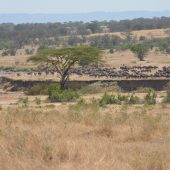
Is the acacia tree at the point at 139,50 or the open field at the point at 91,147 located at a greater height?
the open field at the point at 91,147

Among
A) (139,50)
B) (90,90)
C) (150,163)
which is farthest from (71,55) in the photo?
(150,163)

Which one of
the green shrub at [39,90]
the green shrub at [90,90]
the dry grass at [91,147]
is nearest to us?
the dry grass at [91,147]

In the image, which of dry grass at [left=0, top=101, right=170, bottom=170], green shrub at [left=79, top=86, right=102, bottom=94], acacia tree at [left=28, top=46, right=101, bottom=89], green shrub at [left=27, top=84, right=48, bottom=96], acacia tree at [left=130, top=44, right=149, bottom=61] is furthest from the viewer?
acacia tree at [left=130, top=44, right=149, bottom=61]

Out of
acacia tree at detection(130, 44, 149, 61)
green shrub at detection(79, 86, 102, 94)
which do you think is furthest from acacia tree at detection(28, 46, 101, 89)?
acacia tree at detection(130, 44, 149, 61)

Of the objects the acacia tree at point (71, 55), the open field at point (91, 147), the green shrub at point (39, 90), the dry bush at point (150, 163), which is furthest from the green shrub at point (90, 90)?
the dry bush at point (150, 163)

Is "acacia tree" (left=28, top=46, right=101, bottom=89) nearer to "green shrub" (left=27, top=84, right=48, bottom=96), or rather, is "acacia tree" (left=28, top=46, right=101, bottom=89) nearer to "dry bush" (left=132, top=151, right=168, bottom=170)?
"green shrub" (left=27, top=84, right=48, bottom=96)

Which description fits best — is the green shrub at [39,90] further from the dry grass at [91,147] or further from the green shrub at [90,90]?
the dry grass at [91,147]

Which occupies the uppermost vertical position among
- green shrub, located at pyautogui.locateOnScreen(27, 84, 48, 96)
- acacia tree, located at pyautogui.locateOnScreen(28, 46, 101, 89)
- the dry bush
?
the dry bush

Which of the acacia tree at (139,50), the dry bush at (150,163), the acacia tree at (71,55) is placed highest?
the dry bush at (150,163)

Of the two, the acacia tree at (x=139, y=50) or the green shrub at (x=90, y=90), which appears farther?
the acacia tree at (x=139, y=50)

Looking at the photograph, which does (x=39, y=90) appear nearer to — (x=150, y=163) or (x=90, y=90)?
(x=90, y=90)

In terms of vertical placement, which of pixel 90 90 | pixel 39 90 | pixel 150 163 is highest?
pixel 150 163

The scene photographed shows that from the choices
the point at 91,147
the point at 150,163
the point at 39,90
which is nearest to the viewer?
the point at 150,163

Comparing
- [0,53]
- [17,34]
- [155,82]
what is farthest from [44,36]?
[155,82]
